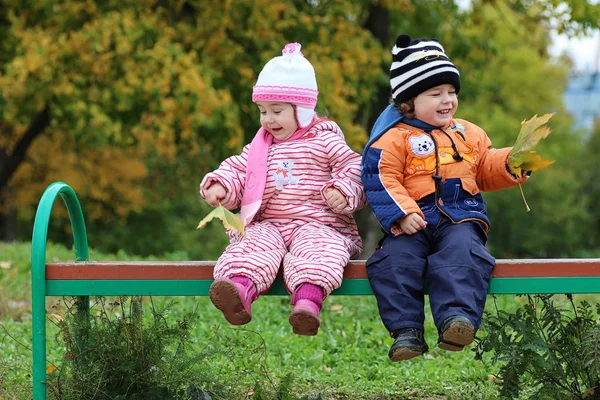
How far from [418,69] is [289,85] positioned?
1.79 feet

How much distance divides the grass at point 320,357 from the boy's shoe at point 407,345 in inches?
25.1

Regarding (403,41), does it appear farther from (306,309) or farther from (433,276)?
(306,309)

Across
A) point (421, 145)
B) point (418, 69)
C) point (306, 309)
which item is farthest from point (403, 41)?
point (306, 309)

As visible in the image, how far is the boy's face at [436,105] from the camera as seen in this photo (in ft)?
12.0

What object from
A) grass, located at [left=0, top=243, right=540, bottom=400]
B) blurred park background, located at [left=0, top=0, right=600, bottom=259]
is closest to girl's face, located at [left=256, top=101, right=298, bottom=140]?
grass, located at [left=0, top=243, right=540, bottom=400]

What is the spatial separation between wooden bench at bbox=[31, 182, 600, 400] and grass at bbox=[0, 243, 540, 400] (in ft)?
0.85

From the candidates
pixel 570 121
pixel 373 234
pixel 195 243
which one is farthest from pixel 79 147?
pixel 570 121

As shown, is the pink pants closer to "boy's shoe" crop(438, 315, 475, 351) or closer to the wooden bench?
the wooden bench

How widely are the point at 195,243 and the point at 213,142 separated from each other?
33.4 feet

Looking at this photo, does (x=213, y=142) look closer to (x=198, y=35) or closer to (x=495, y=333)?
(x=198, y=35)

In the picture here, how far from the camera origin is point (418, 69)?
11.9 ft

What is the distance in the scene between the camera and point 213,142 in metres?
12.1

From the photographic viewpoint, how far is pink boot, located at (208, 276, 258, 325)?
3.29m

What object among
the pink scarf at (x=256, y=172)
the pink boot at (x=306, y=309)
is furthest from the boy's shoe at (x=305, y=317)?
the pink scarf at (x=256, y=172)
